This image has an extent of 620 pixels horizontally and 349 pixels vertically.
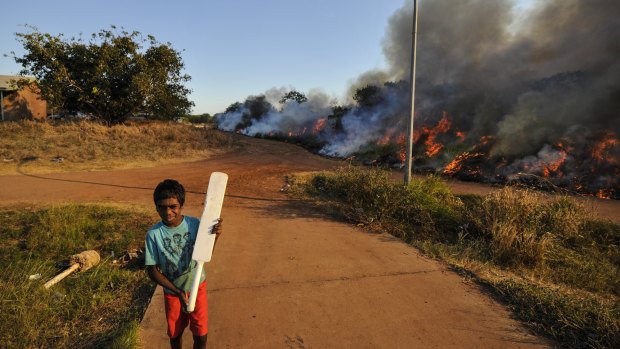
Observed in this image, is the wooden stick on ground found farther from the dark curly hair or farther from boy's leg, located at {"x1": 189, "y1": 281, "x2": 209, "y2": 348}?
the dark curly hair

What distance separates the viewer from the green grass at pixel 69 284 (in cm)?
342

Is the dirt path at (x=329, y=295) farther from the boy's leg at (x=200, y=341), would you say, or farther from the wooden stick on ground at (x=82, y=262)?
the wooden stick on ground at (x=82, y=262)

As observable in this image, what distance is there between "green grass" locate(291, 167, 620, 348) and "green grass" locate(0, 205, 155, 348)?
433cm

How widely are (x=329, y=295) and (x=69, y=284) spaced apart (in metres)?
3.40

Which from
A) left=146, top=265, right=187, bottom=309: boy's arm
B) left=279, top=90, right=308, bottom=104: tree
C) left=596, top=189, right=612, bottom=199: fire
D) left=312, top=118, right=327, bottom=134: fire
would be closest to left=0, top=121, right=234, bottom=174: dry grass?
left=312, top=118, right=327, bottom=134: fire

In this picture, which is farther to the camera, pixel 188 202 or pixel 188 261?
pixel 188 202

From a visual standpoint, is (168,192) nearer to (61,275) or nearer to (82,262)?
(61,275)

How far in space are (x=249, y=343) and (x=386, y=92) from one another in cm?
2926

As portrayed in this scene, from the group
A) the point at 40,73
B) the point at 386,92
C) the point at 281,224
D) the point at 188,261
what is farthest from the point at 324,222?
the point at 386,92

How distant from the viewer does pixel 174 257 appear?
104 inches

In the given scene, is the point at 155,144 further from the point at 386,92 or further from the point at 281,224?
the point at 386,92

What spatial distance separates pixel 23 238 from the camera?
19.8ft

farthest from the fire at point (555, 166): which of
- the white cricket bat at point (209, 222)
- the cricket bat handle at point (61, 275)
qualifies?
the cricket bat handle at point (61, 275)

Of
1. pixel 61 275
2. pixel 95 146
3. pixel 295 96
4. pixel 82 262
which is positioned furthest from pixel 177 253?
pixel 295 96
